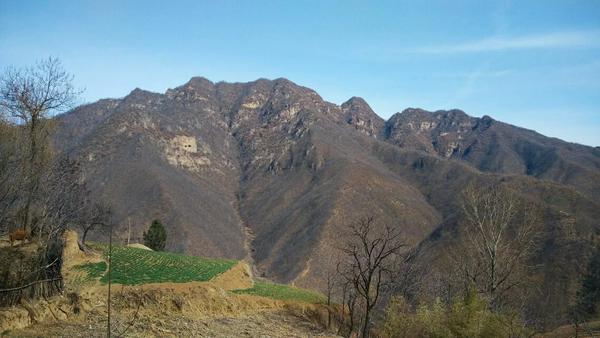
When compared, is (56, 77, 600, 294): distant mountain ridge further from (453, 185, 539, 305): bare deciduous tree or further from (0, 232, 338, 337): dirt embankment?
(0, 232, 338, 337): dirt embankment

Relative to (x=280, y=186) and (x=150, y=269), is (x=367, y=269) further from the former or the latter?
(x=280, y=186)

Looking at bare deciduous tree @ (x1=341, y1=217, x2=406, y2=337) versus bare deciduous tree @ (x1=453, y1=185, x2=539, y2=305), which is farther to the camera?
bare deciduous tree @ (x1=453, y1=185, x2=539, y2=305)

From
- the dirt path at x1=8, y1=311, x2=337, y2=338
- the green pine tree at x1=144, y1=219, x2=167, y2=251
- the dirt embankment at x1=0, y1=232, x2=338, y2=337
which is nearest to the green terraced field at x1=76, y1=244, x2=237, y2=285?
the dirt embankment at x1=0, y1=232, x2=338, y2=337

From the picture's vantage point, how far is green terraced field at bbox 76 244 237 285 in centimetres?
2100

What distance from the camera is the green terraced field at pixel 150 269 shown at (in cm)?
2100

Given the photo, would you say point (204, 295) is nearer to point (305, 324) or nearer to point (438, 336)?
point (305, 324)

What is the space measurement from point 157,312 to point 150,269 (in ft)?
17.2

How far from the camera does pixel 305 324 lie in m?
26.5

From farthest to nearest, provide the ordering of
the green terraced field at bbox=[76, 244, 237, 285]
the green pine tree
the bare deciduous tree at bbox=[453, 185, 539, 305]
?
the green pine tree, the bare deciduous tree at bbox=[453, 185, 539, 305], the green terraced field at bbox=[76, 244, 237, 285]

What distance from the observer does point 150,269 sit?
80.2ft

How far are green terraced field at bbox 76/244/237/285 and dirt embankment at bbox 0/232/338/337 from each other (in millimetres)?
708

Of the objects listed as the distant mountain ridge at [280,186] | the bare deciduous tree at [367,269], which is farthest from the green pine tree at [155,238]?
the distant mountain ridge at [280,186]

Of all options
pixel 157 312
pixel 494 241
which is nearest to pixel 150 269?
pixel 157 312

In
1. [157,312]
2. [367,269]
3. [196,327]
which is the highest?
[367,269]
